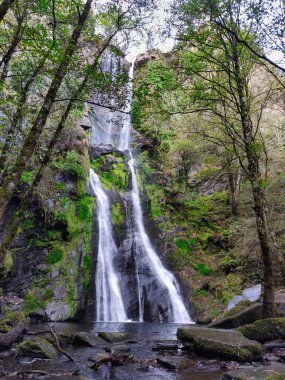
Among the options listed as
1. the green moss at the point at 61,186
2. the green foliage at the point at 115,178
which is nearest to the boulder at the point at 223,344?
the green moss at the point at 61,186

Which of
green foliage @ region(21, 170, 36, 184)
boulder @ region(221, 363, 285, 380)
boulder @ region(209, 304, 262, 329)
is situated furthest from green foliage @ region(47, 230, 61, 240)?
boulder @ region(221, 363, 285, 380)

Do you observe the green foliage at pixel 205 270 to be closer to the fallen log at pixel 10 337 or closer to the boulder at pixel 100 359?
the fallen log at pixel 10 337

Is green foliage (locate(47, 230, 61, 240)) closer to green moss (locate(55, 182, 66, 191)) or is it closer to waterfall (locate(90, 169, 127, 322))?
waterfall (locate(90, 169, 127, 322))

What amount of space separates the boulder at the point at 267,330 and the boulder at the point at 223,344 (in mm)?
377

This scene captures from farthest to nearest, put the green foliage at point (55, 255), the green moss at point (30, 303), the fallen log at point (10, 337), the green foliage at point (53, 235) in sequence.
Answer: the green foliage at point (53, 235) → the green foliage at point (55, 255) → the green moss at point (30, 303) → the fallen log at point (10, 337)

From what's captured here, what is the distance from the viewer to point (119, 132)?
107 ft

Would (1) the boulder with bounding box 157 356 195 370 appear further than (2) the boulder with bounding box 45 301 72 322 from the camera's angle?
No

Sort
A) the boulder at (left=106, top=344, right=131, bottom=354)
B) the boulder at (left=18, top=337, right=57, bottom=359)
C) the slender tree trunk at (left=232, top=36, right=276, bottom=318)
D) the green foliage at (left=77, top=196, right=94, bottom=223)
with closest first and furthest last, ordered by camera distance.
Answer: the boulder at (left=18, top=337, right=57, bottom=359) < the boulder at (left=106, top=344, right=131, bottom=354) < the slender tree trunk at (left=232, top=36, right=276, bottom=318) < the green foliage at (left=77, top=196, right=94, bottom=223)

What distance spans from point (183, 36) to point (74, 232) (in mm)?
11519

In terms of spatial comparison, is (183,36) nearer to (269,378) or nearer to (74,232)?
(269,378)

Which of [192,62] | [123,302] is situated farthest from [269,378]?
[123,302]

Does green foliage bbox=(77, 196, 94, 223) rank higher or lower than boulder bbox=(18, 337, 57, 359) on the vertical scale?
higher

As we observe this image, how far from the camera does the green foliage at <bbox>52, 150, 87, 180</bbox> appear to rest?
19508 mm

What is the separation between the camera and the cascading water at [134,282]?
16.7 metres
